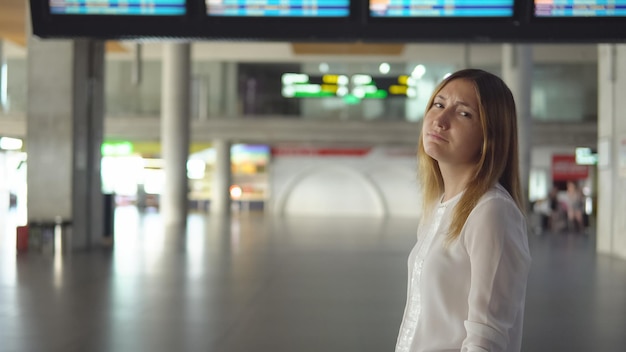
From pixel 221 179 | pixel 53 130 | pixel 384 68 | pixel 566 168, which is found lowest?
pixel 221 179

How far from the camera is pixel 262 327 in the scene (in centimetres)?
715

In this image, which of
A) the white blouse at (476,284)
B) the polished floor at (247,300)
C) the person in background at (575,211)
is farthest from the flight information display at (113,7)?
the person in background at (575,211)

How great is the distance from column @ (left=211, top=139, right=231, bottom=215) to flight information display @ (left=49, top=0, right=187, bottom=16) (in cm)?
2789

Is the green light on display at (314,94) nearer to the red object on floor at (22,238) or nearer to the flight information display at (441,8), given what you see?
the red object on floor at (22,238)

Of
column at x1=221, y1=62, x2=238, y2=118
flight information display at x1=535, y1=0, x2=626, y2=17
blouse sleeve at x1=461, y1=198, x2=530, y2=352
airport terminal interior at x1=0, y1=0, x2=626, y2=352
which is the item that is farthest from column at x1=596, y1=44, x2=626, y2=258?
column at x1=221, y1=62, x2=238, y2=118

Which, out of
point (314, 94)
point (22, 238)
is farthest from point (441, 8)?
point (314, 94)

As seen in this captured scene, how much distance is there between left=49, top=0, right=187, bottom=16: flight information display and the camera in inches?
250

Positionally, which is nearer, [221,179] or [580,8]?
[580,8]

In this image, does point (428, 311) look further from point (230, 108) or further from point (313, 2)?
point (230, 108)

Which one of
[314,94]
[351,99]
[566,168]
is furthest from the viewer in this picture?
[566,168]

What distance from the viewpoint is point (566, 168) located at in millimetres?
35125

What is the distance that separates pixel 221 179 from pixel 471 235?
34036 mm

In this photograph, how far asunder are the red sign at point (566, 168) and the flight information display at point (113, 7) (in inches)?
1243

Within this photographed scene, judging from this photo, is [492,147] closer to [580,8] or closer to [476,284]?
[476,284]
